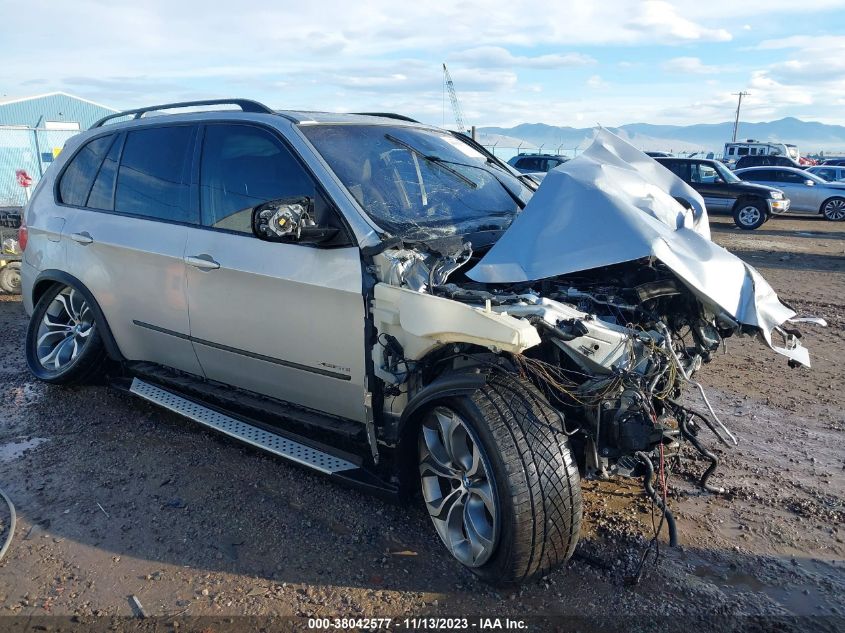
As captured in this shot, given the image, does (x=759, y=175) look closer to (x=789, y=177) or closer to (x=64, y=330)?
(x=789, y=177)

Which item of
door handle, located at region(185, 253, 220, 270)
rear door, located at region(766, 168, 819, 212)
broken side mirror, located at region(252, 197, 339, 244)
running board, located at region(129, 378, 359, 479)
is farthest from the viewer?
rear door, located at region(766, 168, 819, 212)

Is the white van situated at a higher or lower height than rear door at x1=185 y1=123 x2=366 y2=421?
lower

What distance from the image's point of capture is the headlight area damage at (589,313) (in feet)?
9.13

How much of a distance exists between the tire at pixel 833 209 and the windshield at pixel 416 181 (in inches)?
667

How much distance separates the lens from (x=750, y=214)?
16.5m

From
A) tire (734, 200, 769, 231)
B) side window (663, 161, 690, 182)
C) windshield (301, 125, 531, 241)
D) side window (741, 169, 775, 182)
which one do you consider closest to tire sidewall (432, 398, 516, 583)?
windshield (301, 125, 531, 241)

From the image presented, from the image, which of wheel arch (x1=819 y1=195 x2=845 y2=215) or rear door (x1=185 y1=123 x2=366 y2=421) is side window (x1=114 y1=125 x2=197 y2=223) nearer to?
rear door (x1=185 y1=123 x2=366 y2=421)

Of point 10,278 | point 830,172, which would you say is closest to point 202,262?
point 10,278

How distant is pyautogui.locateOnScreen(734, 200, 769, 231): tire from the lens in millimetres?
16312

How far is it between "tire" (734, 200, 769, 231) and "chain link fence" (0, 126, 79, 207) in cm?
1850

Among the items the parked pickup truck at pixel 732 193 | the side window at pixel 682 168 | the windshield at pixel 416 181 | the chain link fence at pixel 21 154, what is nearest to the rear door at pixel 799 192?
the parked pickup truck at pixel 732 193

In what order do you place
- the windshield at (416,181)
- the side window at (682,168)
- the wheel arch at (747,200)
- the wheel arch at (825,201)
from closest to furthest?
the windshield at (416,181) < the wheel arch at (747,200) < the side window at (682,168) < the wheel arch at (825,201)

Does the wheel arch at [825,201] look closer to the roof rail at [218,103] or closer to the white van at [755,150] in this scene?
the white van at [755,150]

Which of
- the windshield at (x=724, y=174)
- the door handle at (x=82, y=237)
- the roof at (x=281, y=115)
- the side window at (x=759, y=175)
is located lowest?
the side window at (x=759, y=175)
